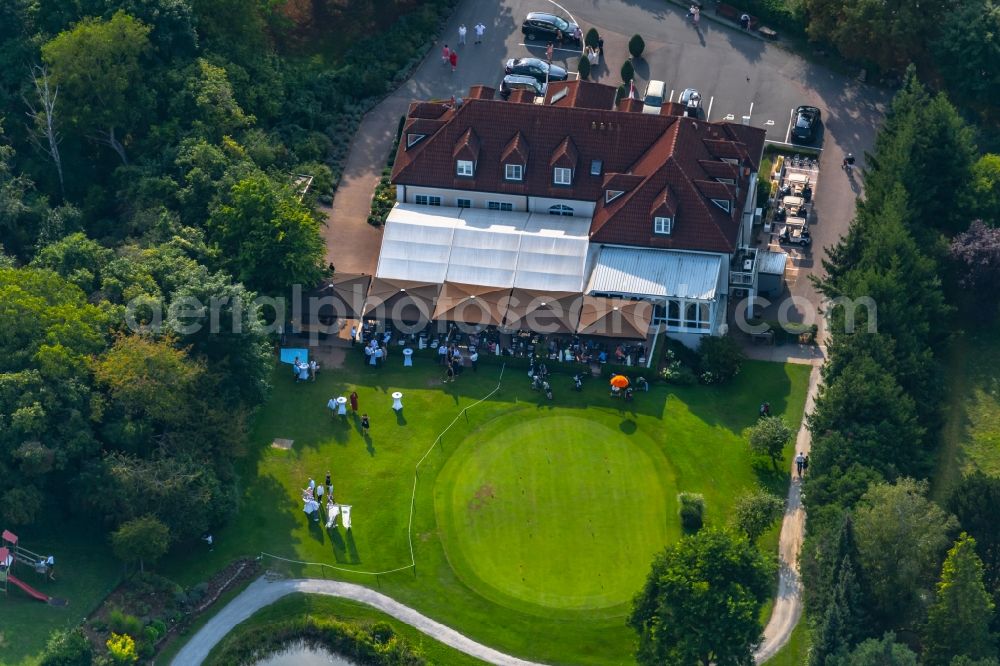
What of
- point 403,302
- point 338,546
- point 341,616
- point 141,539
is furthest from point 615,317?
point 141,539

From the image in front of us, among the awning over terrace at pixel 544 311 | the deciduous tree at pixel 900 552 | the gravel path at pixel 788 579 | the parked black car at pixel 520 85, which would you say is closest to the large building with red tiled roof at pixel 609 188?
the awning over terrace at pixel 544 311

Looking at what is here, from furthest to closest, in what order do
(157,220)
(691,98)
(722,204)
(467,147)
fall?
(691,98) < (467,147) < (722,204) < (157,220)

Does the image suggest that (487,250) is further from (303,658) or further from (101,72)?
(303,658)

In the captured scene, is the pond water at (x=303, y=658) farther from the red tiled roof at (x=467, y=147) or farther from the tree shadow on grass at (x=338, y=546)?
the red tiled roof at (x=467, y=147)

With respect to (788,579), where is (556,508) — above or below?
above

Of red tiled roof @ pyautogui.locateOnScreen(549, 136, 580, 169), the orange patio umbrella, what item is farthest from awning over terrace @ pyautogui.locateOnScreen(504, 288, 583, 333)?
red tiled roof @ pyautogui.locateOnScreen(549, 136, 580, 169)

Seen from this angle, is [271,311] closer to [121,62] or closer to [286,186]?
[286,186]

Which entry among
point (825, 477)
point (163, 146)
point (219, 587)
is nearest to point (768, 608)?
point (825, 477)
